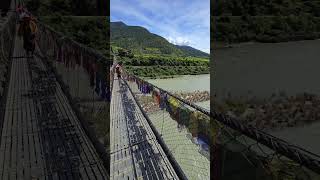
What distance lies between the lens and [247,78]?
16.7 meters

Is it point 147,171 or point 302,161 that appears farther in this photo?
point 147,171

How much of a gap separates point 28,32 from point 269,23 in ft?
63.5

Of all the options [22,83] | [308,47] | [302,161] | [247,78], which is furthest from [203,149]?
[308,47]

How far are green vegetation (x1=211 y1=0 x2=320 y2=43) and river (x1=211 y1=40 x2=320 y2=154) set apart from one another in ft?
1.70

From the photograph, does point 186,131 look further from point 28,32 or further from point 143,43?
point 143,43

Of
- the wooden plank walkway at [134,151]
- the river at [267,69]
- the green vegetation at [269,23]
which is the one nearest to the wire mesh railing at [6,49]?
the wooden plank walkway at [134,151]

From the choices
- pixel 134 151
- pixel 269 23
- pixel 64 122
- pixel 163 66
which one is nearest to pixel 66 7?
pixel 64 122

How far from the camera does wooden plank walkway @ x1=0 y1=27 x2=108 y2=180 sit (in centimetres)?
198

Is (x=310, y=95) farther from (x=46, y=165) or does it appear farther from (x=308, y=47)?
(x=46, y=165)

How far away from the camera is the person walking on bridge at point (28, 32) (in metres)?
2.63

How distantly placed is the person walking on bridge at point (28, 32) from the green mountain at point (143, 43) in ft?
27.2

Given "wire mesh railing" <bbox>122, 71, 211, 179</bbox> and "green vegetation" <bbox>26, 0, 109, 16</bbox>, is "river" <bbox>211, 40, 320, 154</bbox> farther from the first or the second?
"green vegetation" <bbox>26, 0, 109, 16</bbox>

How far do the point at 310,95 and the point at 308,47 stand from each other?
5.32m

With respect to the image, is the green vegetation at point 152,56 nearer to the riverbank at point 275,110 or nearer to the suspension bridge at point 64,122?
the riverbank at point 275,110
